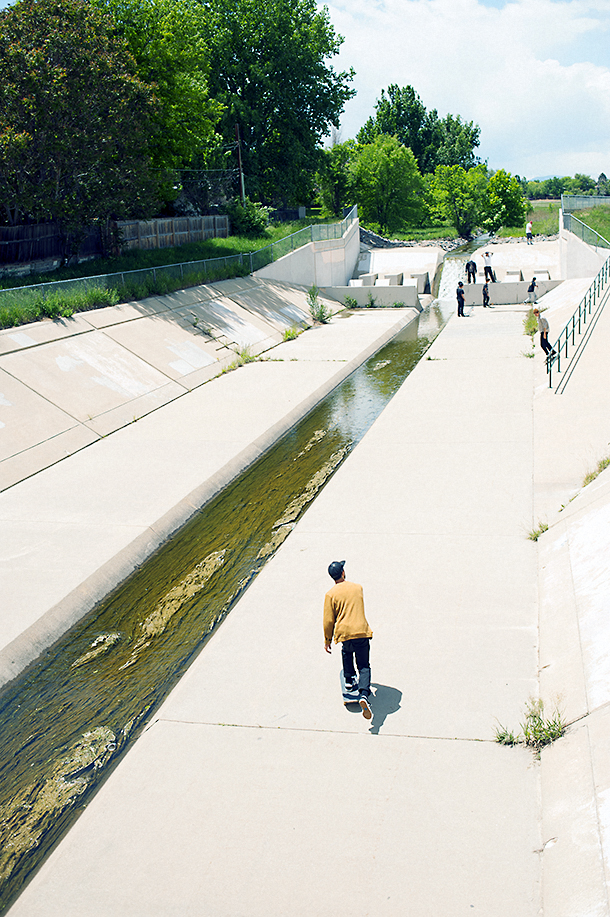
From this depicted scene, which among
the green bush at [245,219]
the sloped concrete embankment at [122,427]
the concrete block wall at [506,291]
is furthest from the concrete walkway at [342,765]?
the green bush at [245,219]

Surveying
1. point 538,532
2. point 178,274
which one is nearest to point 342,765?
point 538,532

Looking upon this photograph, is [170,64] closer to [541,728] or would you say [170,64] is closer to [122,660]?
[122,660]

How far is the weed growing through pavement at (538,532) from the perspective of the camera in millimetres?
10367

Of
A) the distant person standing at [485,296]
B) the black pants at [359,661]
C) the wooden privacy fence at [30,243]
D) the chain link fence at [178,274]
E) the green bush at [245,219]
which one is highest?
the green bush at [245,219]

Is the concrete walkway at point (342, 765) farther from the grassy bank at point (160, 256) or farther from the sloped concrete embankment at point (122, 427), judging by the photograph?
the grassy bank at point (160, 256)

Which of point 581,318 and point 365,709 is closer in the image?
point 365,709

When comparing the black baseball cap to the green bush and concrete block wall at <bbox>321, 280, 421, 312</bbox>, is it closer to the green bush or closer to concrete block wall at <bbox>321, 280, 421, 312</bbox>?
concrete block wall at <bbox>321, 280, 421, 312</bbox>

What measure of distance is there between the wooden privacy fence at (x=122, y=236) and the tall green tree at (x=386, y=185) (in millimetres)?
31030

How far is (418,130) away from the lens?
120 metres

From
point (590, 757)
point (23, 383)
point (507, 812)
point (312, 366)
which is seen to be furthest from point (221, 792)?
point (312, 366)

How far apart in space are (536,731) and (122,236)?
103 ft

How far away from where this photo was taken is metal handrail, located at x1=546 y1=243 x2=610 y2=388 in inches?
702

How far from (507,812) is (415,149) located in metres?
128

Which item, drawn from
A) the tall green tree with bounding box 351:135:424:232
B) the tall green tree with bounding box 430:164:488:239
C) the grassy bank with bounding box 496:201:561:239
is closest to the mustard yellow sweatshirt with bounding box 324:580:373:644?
the grassy bank with bounding box 496:201:561:239
